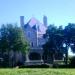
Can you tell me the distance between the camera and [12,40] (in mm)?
58562

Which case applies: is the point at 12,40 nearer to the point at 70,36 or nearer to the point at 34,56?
the point at 70,36

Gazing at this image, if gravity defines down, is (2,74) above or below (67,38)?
below

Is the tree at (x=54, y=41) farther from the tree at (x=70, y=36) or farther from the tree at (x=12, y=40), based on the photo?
the tree at (x=12, y=40)

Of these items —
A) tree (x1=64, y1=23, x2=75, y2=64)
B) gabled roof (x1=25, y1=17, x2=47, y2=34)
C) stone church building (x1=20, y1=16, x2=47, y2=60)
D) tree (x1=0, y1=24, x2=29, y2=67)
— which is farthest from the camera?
gabled roof (x1=25, y1=17, x2=47, y2=34)

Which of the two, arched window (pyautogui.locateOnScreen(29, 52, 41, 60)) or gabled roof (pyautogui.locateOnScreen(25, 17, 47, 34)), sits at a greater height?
gabled roof (pyautogui.locateOnScreen(25, 17, 47, 34))

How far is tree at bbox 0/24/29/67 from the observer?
191 feet

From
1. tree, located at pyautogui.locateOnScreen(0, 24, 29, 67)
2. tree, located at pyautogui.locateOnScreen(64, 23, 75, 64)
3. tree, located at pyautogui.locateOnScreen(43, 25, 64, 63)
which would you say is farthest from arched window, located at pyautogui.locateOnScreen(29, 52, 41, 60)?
tree, located at pyautogui.locateOnScreen(64, 23, 75, 64)

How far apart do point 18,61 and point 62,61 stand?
9154mm

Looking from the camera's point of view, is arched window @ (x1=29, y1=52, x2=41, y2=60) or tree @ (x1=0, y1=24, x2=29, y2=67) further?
arched window @ (x1=29, y1=52, x2=41, y2=60)

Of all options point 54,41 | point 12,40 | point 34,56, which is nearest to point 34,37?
point 34,56

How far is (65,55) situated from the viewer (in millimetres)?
61625

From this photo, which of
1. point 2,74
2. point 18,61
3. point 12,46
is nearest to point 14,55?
point 18,61

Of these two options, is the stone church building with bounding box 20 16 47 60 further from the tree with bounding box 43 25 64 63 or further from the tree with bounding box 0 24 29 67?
the tree with bounding box 0 24 29 67

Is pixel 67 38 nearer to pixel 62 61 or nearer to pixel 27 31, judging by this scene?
pixel 62 61
